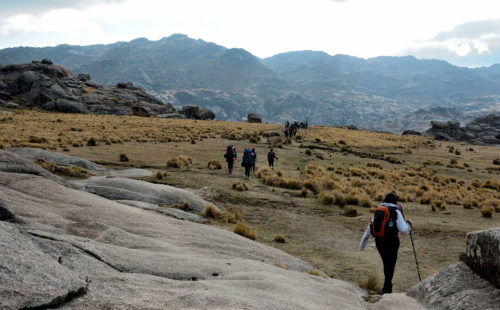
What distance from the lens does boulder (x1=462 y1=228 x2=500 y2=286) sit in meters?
6.04

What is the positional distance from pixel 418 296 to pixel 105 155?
28.3 meters

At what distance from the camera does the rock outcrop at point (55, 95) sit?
90.7 m

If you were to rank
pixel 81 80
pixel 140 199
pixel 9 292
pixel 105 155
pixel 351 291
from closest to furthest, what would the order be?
pixel 9 292 → pixel 351 291 → pixel 140 199 → pixel 105 155 → pixel 81 80

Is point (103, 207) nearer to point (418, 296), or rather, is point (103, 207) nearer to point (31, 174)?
point (31, 174)

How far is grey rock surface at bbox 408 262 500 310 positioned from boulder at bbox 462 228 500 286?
134mm

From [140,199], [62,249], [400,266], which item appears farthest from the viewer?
[140,199]

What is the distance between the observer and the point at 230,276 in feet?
24.5

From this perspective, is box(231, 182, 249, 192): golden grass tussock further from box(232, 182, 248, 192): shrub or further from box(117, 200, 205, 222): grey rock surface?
box(117, 200, 205, 222): grey rock surface

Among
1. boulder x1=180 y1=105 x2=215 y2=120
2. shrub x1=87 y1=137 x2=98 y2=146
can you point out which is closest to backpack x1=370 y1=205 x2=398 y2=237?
shrub x1=87 y1=137 x2=98 y2=146

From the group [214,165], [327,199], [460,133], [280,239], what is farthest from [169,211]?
[460,133]

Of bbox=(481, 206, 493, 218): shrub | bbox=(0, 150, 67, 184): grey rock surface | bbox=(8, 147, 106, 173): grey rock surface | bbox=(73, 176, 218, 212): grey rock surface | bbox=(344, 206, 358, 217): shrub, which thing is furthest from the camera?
bbox=(8, 147, 106, 173): grey rock surface

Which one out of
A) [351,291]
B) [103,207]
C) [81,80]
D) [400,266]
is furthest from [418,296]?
[81,80]

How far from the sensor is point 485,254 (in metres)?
6.38

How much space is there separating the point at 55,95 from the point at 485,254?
10531 centimetres
